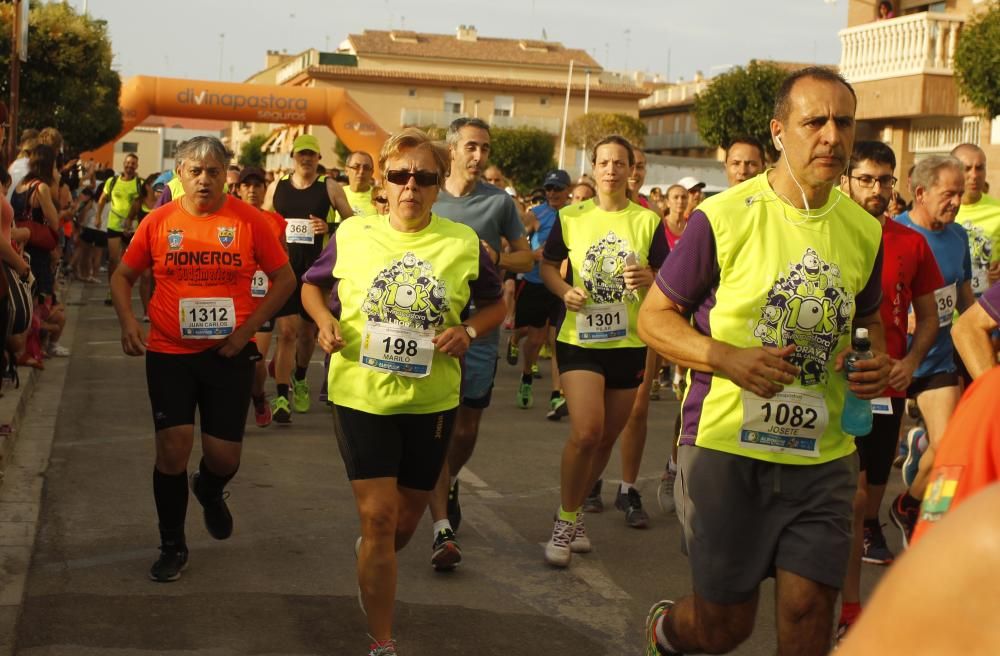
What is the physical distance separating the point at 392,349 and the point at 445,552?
1.64 metres

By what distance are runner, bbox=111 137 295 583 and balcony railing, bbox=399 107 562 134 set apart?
345 feet

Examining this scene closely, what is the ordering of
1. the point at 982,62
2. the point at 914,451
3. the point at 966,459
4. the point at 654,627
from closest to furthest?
the point at 966,459
the point at 654,627
the point at 914,451
the point at 982,62

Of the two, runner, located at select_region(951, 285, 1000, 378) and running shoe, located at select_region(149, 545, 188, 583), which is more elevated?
runner, located at select_region(951, 285, 1000, 378)

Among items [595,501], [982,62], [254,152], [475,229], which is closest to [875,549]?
[595,501]

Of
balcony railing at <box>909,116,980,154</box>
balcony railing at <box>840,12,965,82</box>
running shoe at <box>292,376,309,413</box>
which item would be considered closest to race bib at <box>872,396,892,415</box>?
running shoe at <box>292,376,309,413</box>

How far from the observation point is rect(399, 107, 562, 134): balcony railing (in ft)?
368

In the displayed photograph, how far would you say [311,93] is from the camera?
47.6m

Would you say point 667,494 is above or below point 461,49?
below

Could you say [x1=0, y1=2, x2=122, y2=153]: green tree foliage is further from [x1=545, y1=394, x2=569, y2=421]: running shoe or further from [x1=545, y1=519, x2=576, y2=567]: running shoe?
[x1=545, y1=519, x2=576, y2=567]: running shoe

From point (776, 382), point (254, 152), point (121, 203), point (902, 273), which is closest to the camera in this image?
point (776, 382)

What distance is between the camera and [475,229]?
7367 mm

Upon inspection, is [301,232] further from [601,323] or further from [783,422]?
[783,422]

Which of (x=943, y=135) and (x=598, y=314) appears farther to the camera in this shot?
(x=943, y=135)

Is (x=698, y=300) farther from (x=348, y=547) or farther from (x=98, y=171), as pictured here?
(x=98, y=171)
